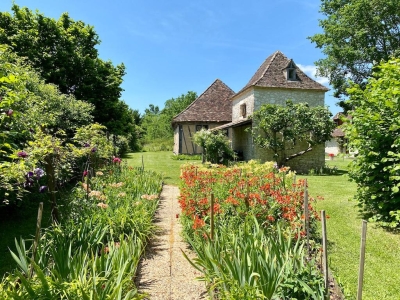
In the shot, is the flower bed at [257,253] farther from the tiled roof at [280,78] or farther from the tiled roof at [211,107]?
the tiled roof at [211,107]

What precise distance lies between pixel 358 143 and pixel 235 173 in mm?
2811

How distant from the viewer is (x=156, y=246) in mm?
4543

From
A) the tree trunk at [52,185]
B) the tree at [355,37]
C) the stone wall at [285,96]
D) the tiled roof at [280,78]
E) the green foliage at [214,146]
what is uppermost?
the tree at [355,37]

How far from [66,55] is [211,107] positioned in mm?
12925

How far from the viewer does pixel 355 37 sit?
64.1ft

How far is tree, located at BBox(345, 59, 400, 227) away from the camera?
473 cm

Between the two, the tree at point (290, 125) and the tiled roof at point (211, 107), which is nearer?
the tree at point (290, 125)

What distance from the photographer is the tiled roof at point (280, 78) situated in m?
16.4

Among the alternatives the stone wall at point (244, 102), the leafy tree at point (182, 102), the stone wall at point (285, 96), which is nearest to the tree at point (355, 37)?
the stone wall at point (285, 96)

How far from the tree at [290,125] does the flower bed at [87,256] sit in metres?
11.2

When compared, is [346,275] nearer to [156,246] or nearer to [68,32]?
[156,246]

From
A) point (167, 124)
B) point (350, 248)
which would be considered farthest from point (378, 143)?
point (167, 124)

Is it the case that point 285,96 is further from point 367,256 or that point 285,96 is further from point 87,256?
point 87,256

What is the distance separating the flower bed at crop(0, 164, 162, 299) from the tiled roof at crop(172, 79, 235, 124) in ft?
56.5
